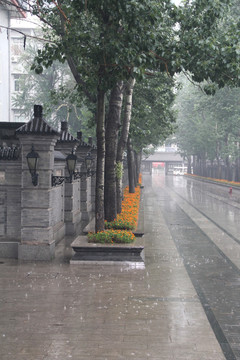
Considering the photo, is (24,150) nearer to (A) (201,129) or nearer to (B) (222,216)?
(B) (222,216)

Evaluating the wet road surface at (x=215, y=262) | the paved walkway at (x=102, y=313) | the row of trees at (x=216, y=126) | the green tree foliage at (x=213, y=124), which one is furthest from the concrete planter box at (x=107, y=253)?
the green tree foliage at (x=213, y=124)

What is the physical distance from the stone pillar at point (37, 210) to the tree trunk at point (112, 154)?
273 cm

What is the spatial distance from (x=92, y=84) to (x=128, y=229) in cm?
485

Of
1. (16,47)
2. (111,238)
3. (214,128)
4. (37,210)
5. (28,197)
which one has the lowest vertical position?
(111,238)

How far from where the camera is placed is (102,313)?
27.6 feet

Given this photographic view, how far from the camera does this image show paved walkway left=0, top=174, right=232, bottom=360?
22.3 feet

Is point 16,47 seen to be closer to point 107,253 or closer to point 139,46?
point 139,46

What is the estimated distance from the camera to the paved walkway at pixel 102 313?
6793 mm

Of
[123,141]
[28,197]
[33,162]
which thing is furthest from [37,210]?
[123,141]

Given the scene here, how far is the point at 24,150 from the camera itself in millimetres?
13078

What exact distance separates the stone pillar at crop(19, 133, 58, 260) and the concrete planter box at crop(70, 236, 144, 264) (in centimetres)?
98

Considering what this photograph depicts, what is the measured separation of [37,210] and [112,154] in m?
3.55

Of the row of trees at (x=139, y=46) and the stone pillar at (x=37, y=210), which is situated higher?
the row of trees at (x=139, y=46)

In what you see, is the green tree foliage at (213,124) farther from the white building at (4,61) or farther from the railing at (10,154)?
the railing at (10,154)
